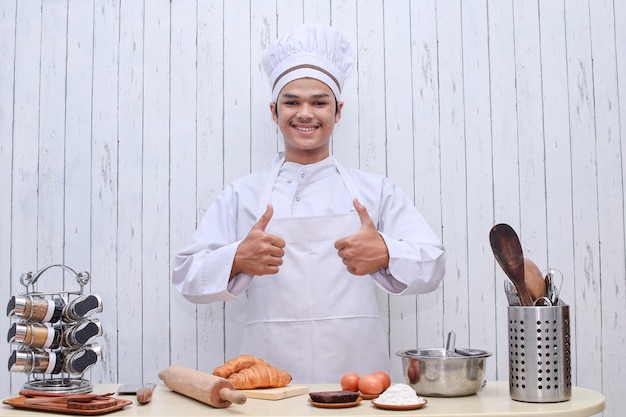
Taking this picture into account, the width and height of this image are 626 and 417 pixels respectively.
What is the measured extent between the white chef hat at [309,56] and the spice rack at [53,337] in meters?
1.13

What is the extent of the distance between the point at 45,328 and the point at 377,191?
1.28 m

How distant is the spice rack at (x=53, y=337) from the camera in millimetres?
1712

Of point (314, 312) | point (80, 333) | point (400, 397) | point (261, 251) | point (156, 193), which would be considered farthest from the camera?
point (156, 193)

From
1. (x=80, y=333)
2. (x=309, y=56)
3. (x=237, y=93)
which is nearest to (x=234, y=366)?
(x=80, y=333)

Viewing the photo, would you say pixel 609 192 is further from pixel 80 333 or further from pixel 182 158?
pixel 80 333

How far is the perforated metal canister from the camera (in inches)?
62.8

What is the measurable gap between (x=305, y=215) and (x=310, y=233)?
8 centimetres

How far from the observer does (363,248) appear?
216 centimetres

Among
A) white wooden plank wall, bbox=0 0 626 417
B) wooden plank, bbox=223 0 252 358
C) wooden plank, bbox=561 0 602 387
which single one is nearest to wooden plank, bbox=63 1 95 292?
white wooden plank wall, bbox=0 0 626 417

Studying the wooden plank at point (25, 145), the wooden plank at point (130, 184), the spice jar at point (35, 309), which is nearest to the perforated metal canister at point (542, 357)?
the spice jar at point (35, 309)

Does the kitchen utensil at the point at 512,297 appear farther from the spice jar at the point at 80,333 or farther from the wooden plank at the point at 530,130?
the wooden plank at the point at 530,130

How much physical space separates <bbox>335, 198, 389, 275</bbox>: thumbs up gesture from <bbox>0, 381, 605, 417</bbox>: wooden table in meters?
0.55

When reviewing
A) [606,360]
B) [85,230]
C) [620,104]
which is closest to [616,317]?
[606,360]

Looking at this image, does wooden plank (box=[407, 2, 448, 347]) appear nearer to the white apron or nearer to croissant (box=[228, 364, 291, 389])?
the white apron
